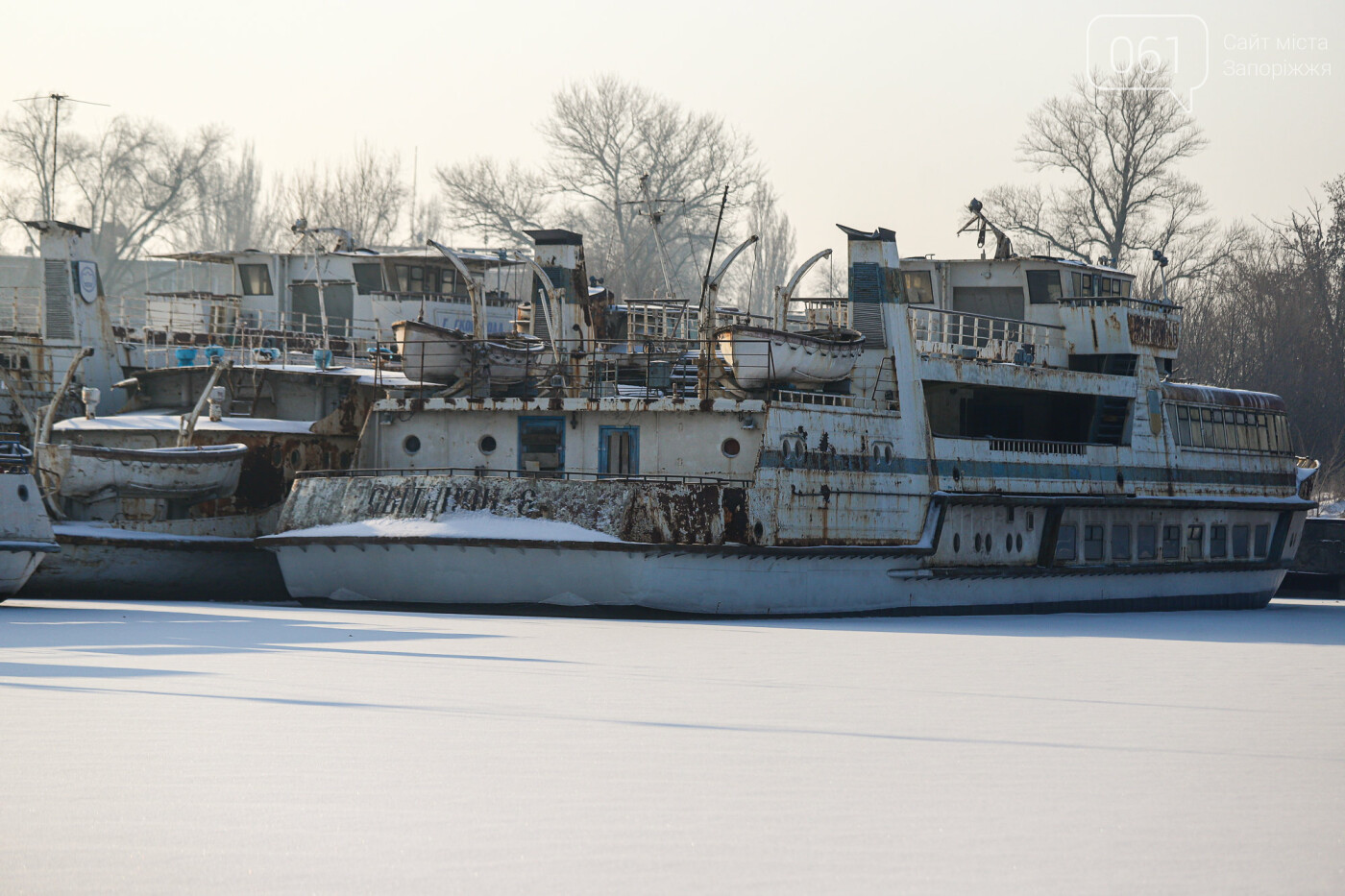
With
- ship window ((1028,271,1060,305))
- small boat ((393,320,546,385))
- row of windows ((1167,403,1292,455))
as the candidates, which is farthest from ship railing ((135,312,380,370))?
row of windows ((1167,403,1292,455))

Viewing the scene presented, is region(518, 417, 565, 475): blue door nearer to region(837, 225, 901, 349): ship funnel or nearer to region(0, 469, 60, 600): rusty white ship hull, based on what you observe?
region(837, 225, 901, 349): ship funnel

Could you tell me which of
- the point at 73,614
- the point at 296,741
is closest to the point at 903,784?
the point at 296,741

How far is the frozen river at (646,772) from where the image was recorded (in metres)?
5.11

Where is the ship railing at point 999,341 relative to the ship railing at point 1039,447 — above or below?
above

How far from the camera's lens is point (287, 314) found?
108 ft

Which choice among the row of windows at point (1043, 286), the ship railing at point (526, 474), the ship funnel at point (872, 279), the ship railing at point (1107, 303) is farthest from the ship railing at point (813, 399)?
the ship railing at point (1107, 303)

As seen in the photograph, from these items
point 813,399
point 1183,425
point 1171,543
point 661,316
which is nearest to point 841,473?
point 813,399

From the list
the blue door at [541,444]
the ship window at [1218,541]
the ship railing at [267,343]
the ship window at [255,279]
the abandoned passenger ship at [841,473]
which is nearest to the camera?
the abandoned passenger ship at [841,473]

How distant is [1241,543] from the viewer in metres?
26.0

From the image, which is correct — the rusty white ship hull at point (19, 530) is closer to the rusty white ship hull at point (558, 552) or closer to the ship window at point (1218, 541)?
the rusty white ship hull at point (558, 552)

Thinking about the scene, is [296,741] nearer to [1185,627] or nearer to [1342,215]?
[1185,627]

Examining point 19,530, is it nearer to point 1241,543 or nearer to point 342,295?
point 342,295

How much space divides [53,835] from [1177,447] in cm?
2180

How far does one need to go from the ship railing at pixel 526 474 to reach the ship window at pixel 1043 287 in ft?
28.6
